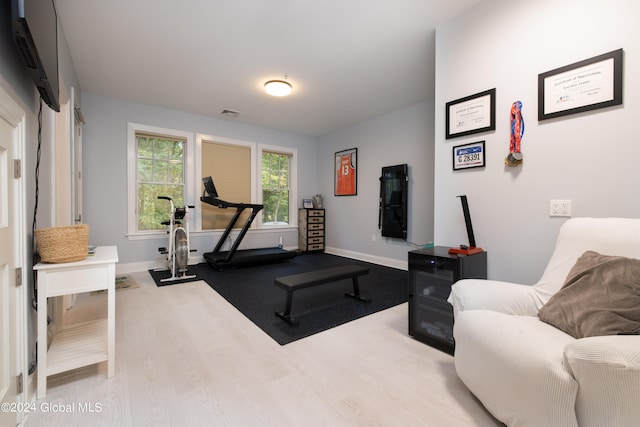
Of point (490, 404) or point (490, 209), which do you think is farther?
point (490, 209)

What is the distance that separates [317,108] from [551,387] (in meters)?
4.44

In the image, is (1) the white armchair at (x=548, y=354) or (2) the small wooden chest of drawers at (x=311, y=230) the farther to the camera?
(2) the small wooden chest of drawers at (x=311, y=230)

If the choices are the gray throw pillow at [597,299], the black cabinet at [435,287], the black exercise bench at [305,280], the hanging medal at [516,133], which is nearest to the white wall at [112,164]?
the black exercise bench at [305,280]

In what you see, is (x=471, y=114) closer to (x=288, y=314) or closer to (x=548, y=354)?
(x=548, y=354)

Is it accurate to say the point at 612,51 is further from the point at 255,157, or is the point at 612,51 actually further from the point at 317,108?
the point at 255,157

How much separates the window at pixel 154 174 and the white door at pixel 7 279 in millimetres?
3322

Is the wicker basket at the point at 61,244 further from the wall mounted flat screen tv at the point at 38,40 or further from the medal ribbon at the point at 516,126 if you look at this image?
the medal ribbon at the point at 516,126

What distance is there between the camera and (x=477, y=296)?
1659 mm

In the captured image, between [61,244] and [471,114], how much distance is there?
298 cm

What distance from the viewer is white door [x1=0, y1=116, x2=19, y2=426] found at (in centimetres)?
125

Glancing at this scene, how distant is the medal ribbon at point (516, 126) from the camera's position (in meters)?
1.99

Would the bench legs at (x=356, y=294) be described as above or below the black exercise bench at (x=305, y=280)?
below

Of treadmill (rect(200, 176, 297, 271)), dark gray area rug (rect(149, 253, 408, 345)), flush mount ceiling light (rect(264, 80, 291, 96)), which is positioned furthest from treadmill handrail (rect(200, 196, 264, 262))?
flush mount ceiling light (rect(264, 80, 291, 96))

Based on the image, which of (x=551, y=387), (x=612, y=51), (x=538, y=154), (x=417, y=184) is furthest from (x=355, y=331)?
(x=417, y=184)
